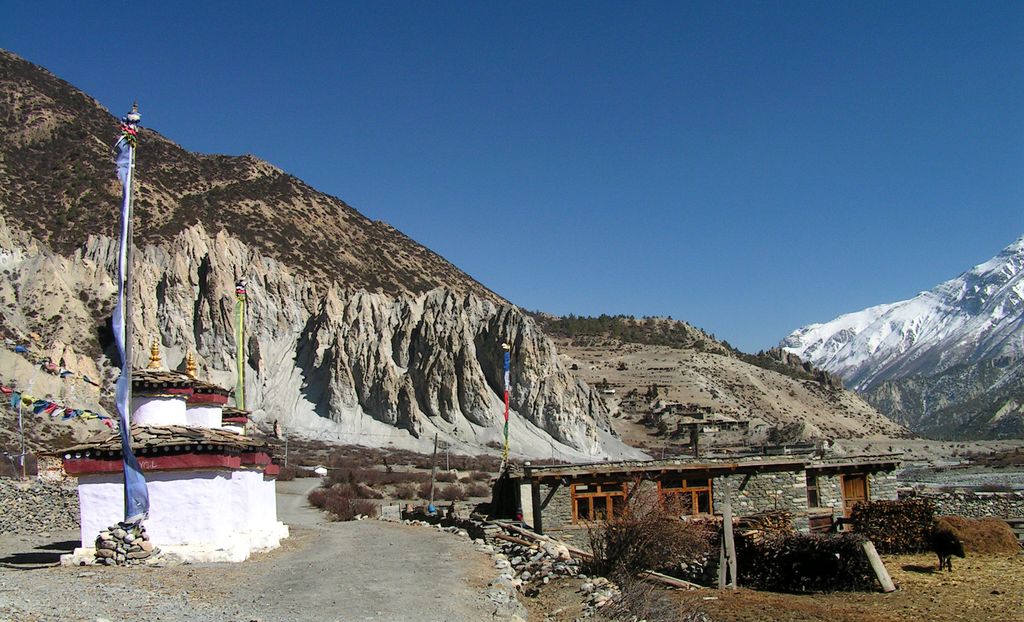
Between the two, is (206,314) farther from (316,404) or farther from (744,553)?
(744,553)

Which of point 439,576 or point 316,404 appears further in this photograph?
point 316,404

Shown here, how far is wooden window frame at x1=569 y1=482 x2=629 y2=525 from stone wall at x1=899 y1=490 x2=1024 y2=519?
14.5 m

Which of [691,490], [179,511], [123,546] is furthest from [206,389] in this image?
[691,490]

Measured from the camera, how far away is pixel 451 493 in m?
45.9

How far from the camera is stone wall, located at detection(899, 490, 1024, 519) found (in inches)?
1437

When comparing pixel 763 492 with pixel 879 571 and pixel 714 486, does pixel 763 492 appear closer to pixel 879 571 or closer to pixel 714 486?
pixel 714 486

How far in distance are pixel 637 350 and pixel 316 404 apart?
6123cm

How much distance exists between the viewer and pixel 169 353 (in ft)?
222

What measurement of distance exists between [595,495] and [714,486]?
4156 millimetres

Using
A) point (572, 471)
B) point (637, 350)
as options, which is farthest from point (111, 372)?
point (637, 350)

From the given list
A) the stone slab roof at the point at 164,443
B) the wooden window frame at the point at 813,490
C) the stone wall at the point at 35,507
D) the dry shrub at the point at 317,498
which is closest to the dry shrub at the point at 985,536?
the wooden window frame at the point at 813,490

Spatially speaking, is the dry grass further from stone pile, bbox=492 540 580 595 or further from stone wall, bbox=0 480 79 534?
stone wall, bbox=0 480 79 534

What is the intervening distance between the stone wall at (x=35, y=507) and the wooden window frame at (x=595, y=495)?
16.2 metres

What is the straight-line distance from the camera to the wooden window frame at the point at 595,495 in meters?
28.3
